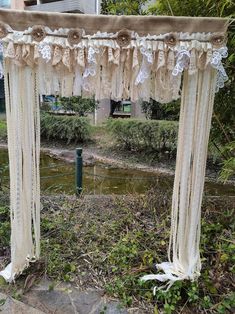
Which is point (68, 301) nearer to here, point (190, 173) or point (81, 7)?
point (190, 173)

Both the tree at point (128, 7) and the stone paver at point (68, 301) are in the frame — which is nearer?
the stone paver at point (68, 301)

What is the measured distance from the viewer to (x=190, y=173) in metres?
1.83

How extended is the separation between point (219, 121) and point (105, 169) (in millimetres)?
4089

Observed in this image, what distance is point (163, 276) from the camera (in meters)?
1.91

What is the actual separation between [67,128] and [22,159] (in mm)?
6401

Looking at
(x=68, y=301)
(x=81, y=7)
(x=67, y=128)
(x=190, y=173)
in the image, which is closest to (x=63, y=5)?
(x=81, y=7)

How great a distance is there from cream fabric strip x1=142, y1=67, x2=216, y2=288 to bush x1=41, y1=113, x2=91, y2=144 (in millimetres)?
6428

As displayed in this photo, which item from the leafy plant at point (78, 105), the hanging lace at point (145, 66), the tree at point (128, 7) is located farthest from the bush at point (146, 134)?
the hanging lace at point (145, 66)

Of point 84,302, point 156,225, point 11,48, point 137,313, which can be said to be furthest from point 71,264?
point 11,48

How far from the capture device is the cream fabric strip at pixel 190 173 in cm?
172

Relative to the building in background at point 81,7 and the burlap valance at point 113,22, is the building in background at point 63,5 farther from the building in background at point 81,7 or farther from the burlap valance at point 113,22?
the burlap valance at point 113,22

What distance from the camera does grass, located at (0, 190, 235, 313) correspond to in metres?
1.86

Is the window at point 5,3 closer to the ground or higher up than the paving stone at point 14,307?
higher up

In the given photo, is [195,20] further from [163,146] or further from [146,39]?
[163,146]
